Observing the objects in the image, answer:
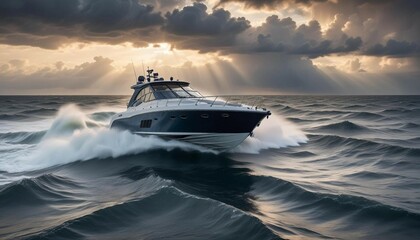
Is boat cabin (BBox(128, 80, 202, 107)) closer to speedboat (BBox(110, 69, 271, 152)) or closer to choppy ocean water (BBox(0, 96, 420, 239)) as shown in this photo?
speedboat (BBox(110, 69, 271, 152))

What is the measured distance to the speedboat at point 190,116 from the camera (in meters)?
15.2

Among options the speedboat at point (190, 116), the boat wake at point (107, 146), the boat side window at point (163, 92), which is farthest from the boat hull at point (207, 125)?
the boat side window at point (163, 92)

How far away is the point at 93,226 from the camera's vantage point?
25.6 feet

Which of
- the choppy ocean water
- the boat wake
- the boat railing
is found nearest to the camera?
the choppy ocean water

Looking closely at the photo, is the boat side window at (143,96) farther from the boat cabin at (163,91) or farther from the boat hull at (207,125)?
the boat hull at (207,125)

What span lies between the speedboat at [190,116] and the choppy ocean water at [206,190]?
2.18ft

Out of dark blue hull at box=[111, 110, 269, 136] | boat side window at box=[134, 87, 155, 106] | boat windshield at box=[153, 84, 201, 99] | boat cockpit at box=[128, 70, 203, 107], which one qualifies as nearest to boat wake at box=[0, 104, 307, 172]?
dark blue hull at box=[111, 110, 269, 136]

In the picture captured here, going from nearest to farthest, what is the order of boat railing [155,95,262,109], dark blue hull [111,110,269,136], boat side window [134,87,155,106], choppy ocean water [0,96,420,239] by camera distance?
choppy ocean water [0,96,420,239] → dark blue hull [111,110,269,136] → boat railing [155,95,262,109] → boat side window [134,87,155,106]

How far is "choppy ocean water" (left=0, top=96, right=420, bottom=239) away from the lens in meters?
7.77

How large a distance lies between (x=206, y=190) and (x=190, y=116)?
502cm

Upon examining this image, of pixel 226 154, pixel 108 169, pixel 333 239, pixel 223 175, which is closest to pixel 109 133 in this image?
pixel 108 169

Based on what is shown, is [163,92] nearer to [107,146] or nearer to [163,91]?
[163,91]

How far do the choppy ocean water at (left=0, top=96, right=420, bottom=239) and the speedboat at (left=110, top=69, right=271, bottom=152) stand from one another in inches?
26.2

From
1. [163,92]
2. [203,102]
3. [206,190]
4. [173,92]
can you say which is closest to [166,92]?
[163,92]
